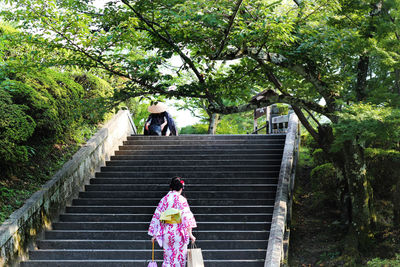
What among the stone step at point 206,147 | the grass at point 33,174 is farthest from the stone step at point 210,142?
the grass at point 33,174

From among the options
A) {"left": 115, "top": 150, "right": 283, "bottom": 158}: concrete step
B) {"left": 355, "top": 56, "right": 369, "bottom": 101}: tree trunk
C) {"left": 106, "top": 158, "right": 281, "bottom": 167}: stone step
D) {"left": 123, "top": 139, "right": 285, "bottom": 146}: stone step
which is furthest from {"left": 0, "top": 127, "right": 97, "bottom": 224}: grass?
{"left": 355, "top": 56, "right": 369, "bottom": 101}: tree trunk

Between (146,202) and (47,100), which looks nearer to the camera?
(47,100)

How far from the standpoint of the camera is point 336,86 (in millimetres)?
10023

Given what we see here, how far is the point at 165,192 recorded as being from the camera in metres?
11.3

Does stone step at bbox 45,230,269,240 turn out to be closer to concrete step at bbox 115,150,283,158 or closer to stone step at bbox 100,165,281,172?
stone step at bbox 100,165,281,172

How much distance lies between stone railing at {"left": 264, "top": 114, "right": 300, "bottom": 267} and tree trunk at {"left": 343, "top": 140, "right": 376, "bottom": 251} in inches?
56.6

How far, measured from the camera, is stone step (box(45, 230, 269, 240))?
911cm

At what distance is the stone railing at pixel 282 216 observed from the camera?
8.08 meters

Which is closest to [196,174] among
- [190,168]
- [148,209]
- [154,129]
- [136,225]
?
[190,168]

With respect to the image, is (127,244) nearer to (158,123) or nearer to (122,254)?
(122,254)

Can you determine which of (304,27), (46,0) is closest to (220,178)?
(304,27)

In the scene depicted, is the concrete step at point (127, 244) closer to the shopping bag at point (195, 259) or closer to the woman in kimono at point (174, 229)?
the woman in kimono at point (174, 229)

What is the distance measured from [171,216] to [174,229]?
0.75ft

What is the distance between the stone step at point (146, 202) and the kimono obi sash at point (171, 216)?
3515 mm
